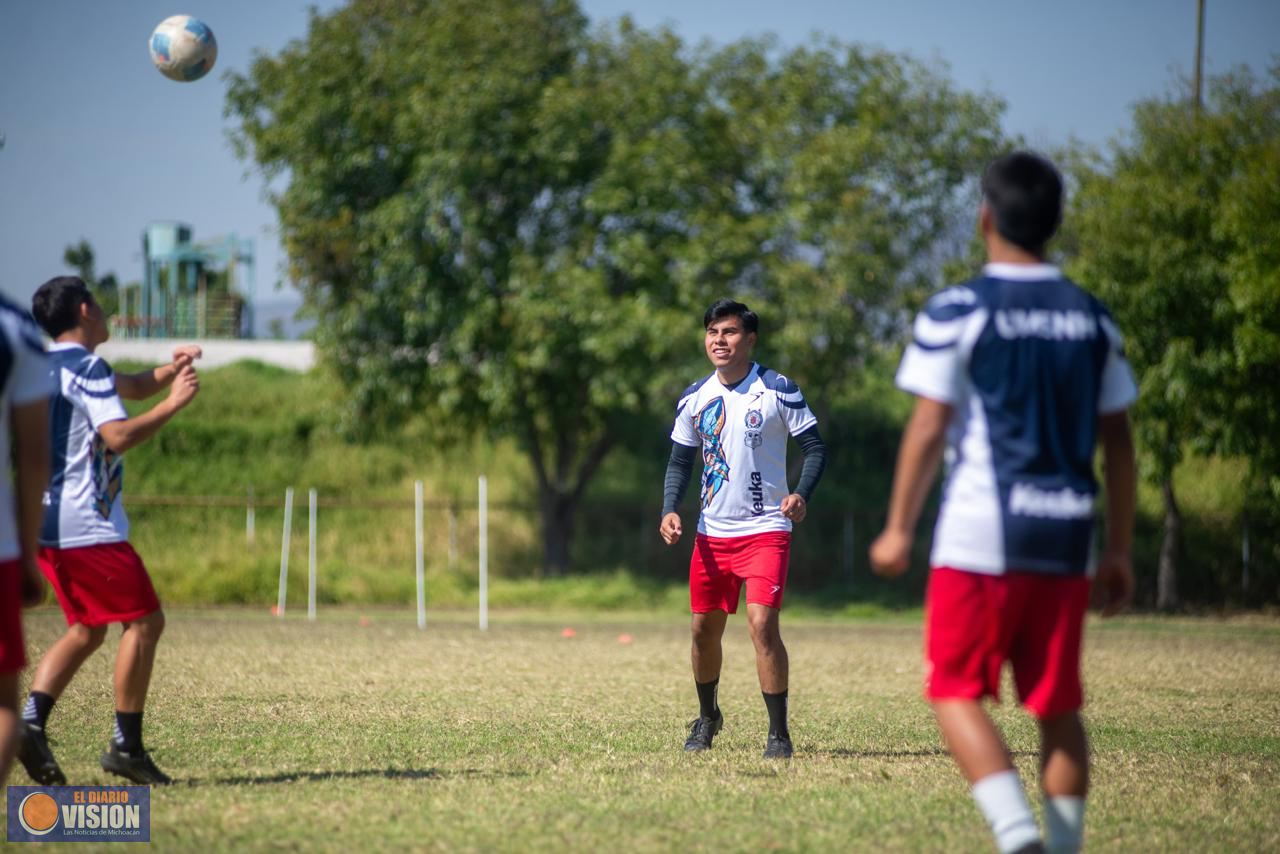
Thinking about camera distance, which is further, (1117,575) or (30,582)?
(1117,575)

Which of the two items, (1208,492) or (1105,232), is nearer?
(1105,232)

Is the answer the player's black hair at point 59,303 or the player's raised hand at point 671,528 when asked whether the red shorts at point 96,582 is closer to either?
the player's black hair at point 59,303

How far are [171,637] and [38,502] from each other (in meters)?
12.3

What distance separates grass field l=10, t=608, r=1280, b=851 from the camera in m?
5.38

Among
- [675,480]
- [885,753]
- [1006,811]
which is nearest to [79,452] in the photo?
[675,480]

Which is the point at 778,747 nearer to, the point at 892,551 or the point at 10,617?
the point at 892,551

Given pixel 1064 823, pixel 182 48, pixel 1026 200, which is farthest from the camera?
pixel 182 48

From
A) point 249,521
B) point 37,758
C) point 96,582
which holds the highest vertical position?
point 96,582

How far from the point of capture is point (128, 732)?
239 inches

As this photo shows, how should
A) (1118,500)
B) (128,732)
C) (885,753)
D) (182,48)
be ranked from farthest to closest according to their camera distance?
(182,48) → (885,753) → (128,732) → (1118,500)

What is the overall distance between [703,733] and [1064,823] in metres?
3.78

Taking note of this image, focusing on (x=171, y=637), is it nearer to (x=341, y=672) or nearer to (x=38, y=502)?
(x=341, y=672)

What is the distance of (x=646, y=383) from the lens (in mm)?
25016

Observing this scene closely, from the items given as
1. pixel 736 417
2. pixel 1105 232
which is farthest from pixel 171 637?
pixel 1105 232
